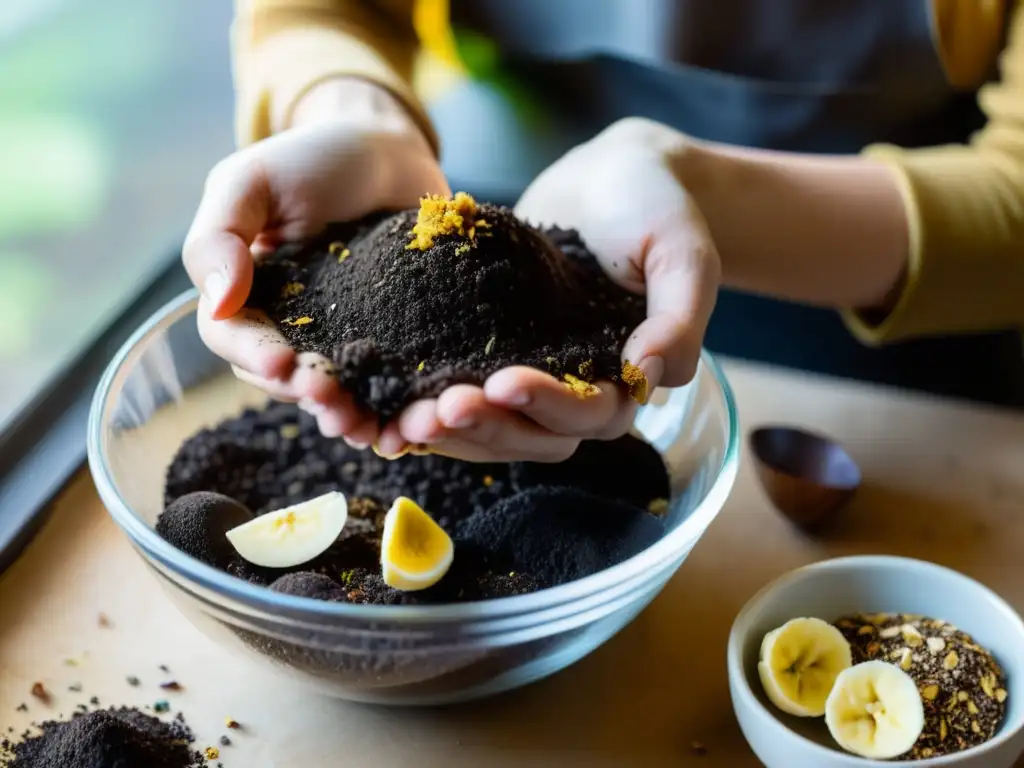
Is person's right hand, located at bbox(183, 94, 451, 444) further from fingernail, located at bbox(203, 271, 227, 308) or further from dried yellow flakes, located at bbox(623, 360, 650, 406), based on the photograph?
dried yellow flakes, located at bbox(623, 360, 650, 406)

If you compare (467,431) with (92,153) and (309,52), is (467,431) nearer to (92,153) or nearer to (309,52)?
(309,52)

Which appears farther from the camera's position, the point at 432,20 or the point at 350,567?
the point at 432,20

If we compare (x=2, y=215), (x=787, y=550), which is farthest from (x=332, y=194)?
(x=2, y=215)

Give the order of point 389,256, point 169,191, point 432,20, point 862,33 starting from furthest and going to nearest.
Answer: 1. point 169,191
2. point 432,20
3. point 862,33
4. point 389,256

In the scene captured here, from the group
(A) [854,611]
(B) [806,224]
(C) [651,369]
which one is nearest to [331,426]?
(C) [651,369]

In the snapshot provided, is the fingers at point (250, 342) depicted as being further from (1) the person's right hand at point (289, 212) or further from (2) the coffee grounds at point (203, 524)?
(2) the coffee grounds at point (203, 524)

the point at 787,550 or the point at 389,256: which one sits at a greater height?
the point at 389,256

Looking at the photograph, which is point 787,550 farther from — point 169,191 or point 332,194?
point 169,191

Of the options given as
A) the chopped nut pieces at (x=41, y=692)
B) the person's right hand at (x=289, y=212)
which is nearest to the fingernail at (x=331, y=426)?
the person's right hand at (x=289, y=212)
